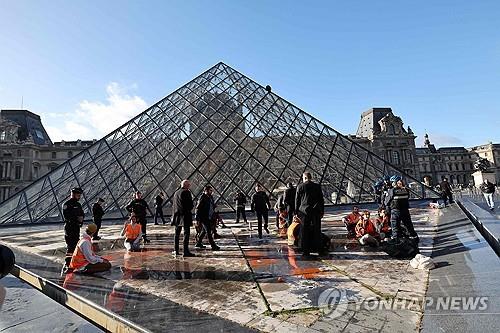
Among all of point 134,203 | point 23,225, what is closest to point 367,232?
point 134,203

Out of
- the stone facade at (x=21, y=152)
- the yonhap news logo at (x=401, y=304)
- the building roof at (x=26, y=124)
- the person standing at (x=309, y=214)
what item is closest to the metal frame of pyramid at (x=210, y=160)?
the person standing at (x=309, y=214)

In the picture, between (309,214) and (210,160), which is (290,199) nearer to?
(309,214)

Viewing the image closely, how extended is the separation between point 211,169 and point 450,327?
1385 cm

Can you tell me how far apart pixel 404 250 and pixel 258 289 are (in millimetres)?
2665

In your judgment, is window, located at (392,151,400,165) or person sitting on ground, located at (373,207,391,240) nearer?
person sitting on ground, located at (373,207,391,240)

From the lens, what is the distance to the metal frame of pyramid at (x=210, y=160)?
49.5ft

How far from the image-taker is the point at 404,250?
462 centimetres

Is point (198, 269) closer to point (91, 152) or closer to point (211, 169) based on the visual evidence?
point (211, 169)

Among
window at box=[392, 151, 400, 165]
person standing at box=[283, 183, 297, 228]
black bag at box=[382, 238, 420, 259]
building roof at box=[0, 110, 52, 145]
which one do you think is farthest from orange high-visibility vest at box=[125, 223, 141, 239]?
window at box=[392, 151, 400, 165]

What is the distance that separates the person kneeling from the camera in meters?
5.68

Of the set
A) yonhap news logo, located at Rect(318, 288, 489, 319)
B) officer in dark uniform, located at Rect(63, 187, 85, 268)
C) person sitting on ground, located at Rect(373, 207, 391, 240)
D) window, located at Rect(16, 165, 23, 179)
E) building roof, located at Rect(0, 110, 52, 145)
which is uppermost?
building roof, located at Rect(0, 110, 52, 145)

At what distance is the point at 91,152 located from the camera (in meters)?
Answer: 18.3

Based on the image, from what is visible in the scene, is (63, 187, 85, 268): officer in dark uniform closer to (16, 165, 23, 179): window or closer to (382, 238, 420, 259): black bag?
(382, 238, 420, 259): black bag

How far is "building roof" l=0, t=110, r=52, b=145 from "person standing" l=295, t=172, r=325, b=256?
66.1 meters
